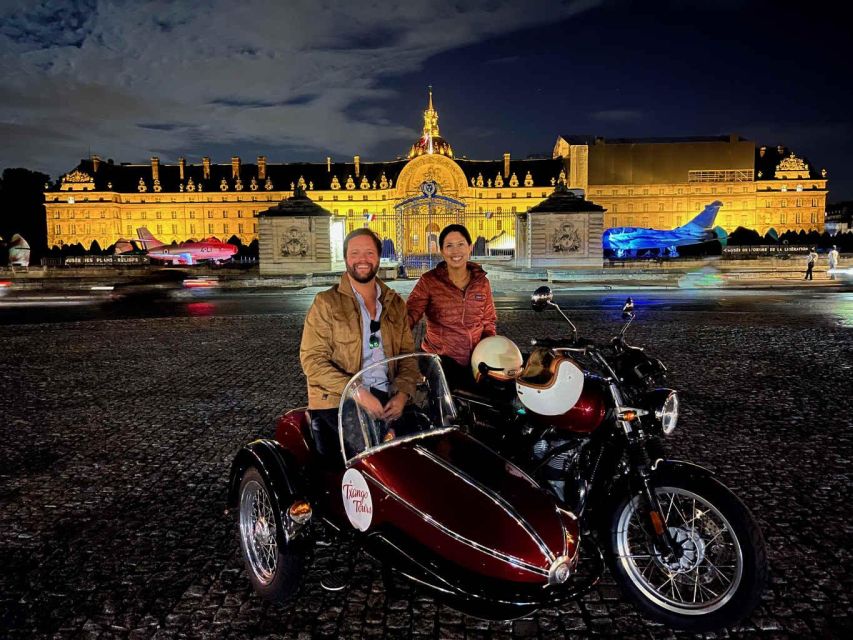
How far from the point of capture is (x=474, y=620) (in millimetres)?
2867

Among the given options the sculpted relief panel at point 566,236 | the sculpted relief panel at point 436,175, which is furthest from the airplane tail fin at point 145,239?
the sculpted relief panel at point 566,236

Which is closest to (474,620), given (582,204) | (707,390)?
(707,390)

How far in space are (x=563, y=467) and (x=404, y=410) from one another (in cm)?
82

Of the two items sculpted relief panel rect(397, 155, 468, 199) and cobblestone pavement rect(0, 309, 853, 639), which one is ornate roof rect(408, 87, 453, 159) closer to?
sculpted relief panel rect(397, 155, 468, 199)

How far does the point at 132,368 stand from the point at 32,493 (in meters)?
4.50

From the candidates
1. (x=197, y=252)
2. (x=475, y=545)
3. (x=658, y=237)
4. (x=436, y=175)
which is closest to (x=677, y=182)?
(x=436, y=175)

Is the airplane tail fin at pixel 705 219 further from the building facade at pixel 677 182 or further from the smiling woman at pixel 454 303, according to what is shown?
the smiling woman at pixel 454 303

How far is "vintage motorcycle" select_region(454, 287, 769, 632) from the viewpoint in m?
2.58

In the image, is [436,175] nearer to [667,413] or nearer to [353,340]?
[353,340]

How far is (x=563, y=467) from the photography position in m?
3.00

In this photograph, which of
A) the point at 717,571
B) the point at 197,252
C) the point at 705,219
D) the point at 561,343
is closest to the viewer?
the point at 717,571

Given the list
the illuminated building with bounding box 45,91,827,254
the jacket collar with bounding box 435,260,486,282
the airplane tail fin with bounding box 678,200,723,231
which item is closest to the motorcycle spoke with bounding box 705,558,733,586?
the jacket collar with bounding box 435,260,486,282

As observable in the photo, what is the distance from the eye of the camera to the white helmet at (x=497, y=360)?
3.20 meters

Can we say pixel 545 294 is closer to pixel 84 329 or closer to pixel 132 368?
pixel 132 368
